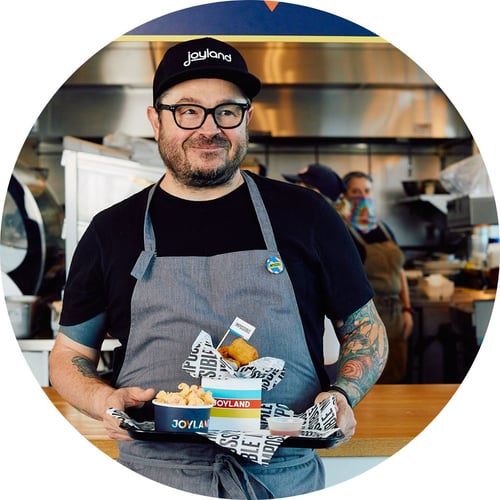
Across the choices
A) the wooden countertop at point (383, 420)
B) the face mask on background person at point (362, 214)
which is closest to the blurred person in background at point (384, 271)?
the face mask on background person at point (362, 214)

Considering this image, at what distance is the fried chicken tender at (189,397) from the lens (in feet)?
4.41

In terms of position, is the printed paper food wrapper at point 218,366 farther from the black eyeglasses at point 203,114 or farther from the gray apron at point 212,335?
the black eyeglasses at point 203,114

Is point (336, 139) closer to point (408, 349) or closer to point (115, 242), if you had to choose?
point (408, 349)

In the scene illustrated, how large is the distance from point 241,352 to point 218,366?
1.9 inches

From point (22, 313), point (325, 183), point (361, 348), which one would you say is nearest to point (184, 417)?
point (361, 348)


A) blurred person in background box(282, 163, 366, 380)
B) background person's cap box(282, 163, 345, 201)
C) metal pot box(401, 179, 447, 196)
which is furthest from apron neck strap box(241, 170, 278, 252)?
metal pot box(401, 179, 447, 196)

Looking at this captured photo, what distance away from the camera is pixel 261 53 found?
11.1 feet

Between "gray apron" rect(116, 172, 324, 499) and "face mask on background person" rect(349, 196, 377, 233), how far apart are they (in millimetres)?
1682

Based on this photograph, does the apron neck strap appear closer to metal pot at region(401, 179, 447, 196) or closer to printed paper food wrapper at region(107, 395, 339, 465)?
printed paper food wrapper at region(107, 395, 339, 465)

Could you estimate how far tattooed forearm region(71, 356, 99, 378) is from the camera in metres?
1.51

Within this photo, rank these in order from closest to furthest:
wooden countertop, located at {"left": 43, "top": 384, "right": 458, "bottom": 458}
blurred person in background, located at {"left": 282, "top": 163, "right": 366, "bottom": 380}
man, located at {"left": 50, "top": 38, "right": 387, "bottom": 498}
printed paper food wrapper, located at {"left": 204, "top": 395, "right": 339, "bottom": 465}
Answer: printed paper food wrapper, located at {"left": 204, "top": 395, "right": 339, "bottom": 465} → man, located at {"left": 50, "top": 38, "right": 387, "bottom": 498} → wooden countertop, located at {"left": 43, "top": 384, "right": 458, "bottom": 458} → blurred person in background, located at {"left": 282, "top": 163, "right": 366, "bottom": 380}

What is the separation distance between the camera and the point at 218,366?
1.39 m

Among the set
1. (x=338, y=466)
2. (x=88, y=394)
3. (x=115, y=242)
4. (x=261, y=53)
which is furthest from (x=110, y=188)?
(x=261, y=53)

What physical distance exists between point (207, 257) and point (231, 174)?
173 millimetres
